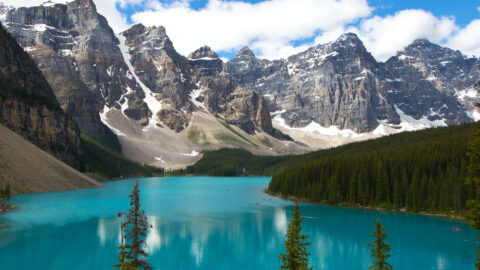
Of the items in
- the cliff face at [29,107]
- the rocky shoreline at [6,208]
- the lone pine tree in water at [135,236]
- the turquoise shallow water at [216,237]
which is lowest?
the turquoise shallow water at [216,237]

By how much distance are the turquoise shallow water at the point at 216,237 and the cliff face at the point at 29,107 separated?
133 feet

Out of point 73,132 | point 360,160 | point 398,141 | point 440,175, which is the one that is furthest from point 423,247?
point 73,132

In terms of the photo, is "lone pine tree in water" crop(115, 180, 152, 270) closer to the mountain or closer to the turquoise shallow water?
the turquoise shallow water

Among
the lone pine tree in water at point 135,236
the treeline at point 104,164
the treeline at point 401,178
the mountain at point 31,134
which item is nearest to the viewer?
the lone pine tree in water at point 135,236

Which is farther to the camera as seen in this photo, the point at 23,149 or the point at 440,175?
the point at 23,149

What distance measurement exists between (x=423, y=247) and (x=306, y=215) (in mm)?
24093

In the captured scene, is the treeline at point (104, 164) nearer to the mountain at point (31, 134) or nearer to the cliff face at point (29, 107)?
the mountain at point (31, 134)

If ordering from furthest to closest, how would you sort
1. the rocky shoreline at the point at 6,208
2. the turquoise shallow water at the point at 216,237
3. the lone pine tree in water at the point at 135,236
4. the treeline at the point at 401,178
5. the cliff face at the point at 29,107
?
the cliff face at the point at 29,107, the treeline at the point at 401,178, the rocky shoreline at the point at 6,208, the turquoise shallow water at the point at 216,237, the lone pine tree in water at the point at 135,236

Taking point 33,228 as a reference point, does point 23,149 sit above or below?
above

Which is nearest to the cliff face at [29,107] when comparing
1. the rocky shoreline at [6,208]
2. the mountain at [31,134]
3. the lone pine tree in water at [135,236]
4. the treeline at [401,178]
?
the mountain at [31,134]

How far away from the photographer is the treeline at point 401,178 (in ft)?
228

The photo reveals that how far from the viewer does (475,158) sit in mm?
→ 19812

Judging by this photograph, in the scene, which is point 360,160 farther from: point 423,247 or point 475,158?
point 475,158

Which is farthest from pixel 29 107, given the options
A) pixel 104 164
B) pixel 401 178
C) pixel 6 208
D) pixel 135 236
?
pixel 135 236
